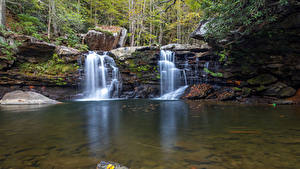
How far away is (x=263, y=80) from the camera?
8805 mm

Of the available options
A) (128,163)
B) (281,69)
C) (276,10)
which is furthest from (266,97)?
(128,163)

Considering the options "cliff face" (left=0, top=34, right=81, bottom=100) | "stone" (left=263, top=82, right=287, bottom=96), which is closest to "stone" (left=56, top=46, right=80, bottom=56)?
"cliff face" (left=0, top=34, right=81, bottom=100)

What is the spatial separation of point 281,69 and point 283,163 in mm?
9276

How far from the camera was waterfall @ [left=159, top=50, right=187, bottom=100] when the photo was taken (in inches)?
465

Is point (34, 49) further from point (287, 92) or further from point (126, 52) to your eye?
point (287, 92)

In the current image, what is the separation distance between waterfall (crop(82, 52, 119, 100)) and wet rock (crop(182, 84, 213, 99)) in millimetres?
5671

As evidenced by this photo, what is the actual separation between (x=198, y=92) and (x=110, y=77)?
6.93m

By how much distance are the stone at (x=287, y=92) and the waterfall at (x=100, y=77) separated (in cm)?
1079

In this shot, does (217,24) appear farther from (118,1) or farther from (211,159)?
(118,1)

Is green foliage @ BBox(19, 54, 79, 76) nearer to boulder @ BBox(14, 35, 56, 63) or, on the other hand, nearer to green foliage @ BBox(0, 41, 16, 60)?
boulder @ BBox(14, 35, 56, 63)

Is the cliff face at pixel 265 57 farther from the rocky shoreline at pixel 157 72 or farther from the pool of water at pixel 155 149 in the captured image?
the pool of water at pixel 155 149

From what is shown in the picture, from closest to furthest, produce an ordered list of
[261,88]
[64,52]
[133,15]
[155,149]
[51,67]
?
[155,149]
[133,15]
[261,88]
[51,67]
[64,52]

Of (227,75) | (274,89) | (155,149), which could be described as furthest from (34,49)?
(274,89)

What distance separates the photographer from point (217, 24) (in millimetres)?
6504
